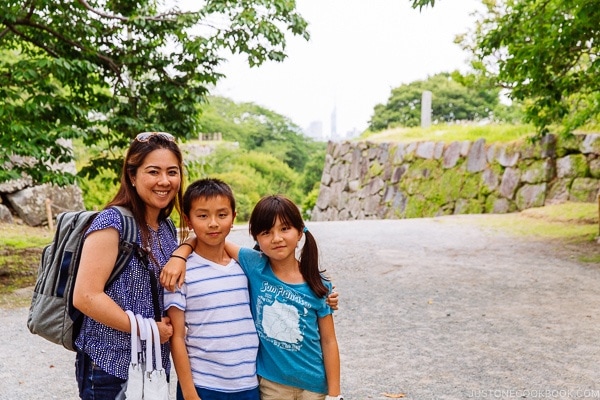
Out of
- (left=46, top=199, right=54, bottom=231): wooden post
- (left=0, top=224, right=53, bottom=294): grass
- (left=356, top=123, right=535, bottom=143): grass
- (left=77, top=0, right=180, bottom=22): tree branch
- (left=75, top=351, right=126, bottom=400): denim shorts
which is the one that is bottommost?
(left=0, top=224, right=53, bottom=294): grass

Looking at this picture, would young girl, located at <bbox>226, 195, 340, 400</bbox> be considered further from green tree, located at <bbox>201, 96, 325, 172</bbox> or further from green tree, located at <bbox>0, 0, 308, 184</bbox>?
green tree, located at <bbox>201, 96, 325, 172</bbox>

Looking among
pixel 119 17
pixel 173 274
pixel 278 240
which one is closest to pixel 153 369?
pixel 173 274

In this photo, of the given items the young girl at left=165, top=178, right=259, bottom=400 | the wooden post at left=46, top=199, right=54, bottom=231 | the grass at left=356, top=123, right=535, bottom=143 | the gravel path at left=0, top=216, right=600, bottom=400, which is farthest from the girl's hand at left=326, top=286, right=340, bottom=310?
the grass at left=356, top=123, right=535, bottom=143

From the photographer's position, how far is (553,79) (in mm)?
7984

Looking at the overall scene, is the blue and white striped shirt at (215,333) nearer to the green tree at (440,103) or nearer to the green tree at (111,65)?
the green tree at (111,65)

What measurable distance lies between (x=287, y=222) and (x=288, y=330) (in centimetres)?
33

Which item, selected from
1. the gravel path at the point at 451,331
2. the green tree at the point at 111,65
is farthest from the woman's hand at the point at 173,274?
the green tree at the point at 111,65

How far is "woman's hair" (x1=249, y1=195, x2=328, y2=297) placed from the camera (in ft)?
6.20

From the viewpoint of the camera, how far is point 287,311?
1847 mm

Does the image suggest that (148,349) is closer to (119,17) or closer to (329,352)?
(329,352)

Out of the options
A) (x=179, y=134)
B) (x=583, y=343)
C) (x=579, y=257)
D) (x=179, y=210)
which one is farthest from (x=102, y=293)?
(x=579, y=257)

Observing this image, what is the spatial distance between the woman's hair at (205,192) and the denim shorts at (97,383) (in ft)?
1.69

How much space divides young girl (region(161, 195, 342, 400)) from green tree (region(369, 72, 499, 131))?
21.6 meters

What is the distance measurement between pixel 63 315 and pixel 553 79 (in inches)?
304
